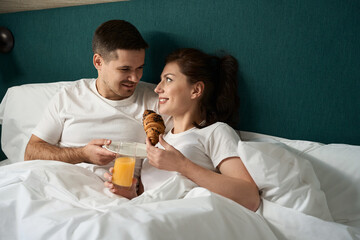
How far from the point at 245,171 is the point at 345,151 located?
441mm

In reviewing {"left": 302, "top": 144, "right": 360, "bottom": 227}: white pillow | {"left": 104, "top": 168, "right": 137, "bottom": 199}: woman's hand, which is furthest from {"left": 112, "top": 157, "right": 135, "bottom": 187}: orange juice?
{"left": 302, "top": 144, "right": 360, "bottom": 227}: white pillow

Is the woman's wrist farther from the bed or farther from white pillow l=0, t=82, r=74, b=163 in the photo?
white pillow l=0, t=82, r=74, b=163

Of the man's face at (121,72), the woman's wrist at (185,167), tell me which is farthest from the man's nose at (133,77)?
the woman's wrist at (185,167)

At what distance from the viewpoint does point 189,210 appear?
96cm

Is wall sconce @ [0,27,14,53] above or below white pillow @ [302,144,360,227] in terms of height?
above

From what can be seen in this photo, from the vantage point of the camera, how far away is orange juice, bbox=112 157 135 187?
4.24 feet

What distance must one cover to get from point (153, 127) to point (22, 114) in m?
1.11

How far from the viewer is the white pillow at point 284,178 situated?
116 centimetres

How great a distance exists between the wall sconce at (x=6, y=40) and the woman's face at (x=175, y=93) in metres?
1.58

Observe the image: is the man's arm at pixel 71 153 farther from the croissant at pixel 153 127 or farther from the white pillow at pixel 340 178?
the white pillow at pixel 340 178

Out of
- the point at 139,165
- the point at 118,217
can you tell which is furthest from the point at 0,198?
the point at 139,165

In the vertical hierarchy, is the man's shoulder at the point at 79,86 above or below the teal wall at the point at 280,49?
below

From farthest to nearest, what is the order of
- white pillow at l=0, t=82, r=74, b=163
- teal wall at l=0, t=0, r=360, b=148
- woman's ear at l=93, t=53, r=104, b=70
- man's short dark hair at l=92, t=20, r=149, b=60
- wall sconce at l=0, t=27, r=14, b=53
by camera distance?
wall sconce at l=0, t=27, r=14, b=53
white pillow at l=0, t=82, r=74, b=163
woman's ear at l=93, t=53, r=104, b=70
man's short dark hair at l=92, t=20, r=149, b=60
teal wall at l=0, t=0, r=360, b=148

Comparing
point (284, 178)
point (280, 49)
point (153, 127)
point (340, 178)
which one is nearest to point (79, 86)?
point (153, 127)
